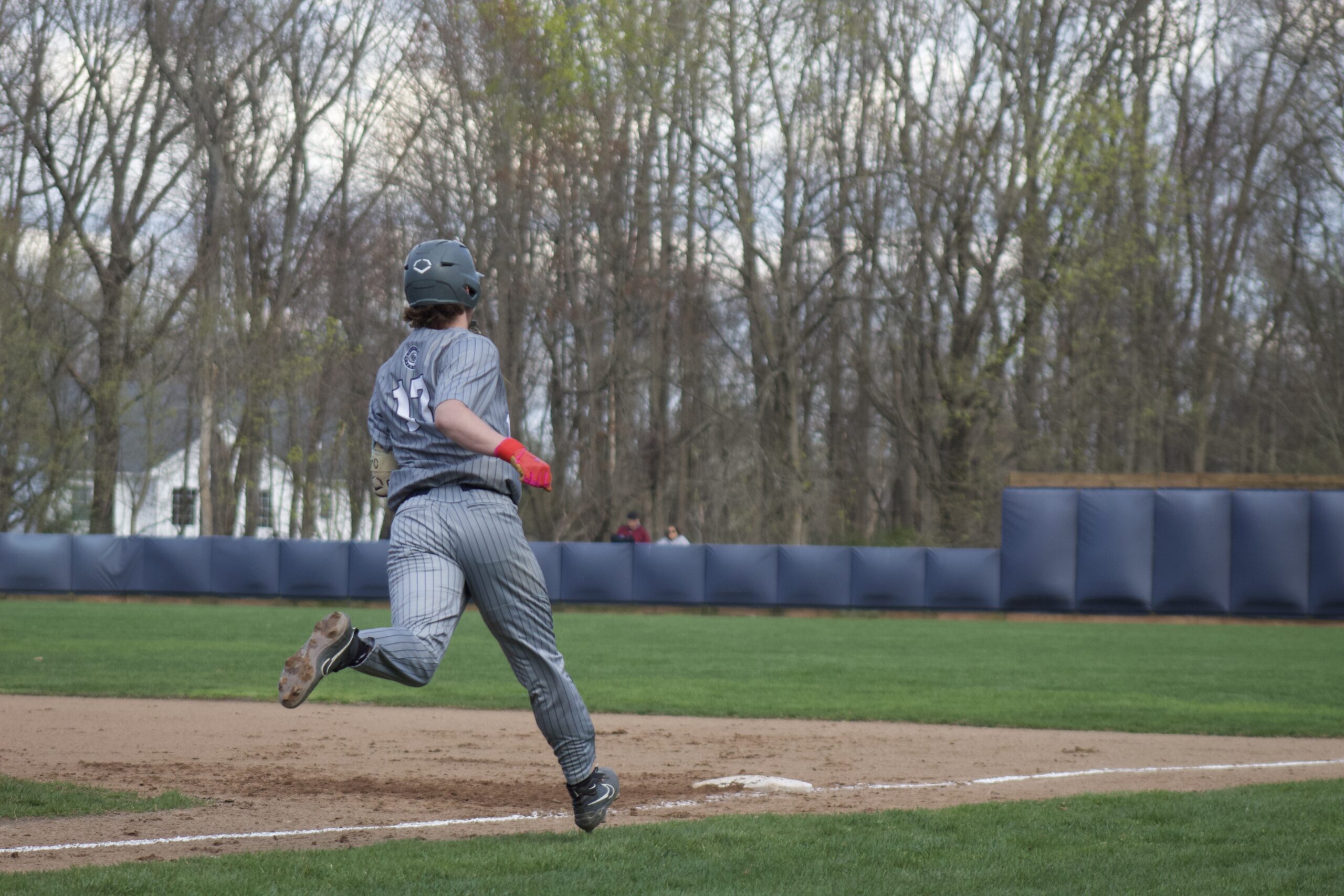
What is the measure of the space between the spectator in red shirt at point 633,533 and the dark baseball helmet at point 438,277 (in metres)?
20.4

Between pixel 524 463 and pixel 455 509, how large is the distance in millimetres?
384

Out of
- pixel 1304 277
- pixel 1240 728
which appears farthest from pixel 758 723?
pixel 1304 277

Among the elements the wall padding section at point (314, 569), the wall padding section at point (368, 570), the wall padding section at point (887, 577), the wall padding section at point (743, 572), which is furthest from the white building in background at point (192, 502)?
the wall padding section at point (887, 577)

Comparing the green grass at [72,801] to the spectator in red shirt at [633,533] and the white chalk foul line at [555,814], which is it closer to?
the white chalk foul line at [555,814]

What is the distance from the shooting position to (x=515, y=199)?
29000 mm

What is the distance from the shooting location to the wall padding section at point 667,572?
83.0 feet

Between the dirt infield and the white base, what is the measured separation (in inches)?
3.5

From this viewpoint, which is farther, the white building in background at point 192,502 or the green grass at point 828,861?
the white building in background at point 192,502

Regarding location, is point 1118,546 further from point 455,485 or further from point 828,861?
point 455,485

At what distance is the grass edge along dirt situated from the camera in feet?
17.8

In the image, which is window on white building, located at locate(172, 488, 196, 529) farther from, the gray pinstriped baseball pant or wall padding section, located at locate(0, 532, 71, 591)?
the gray pinstriped baseball pant

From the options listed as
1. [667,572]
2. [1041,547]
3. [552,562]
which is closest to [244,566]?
[552,562]

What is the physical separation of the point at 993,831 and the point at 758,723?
178 inches

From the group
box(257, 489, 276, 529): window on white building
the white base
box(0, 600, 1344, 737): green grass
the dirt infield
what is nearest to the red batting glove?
the dirt infield
